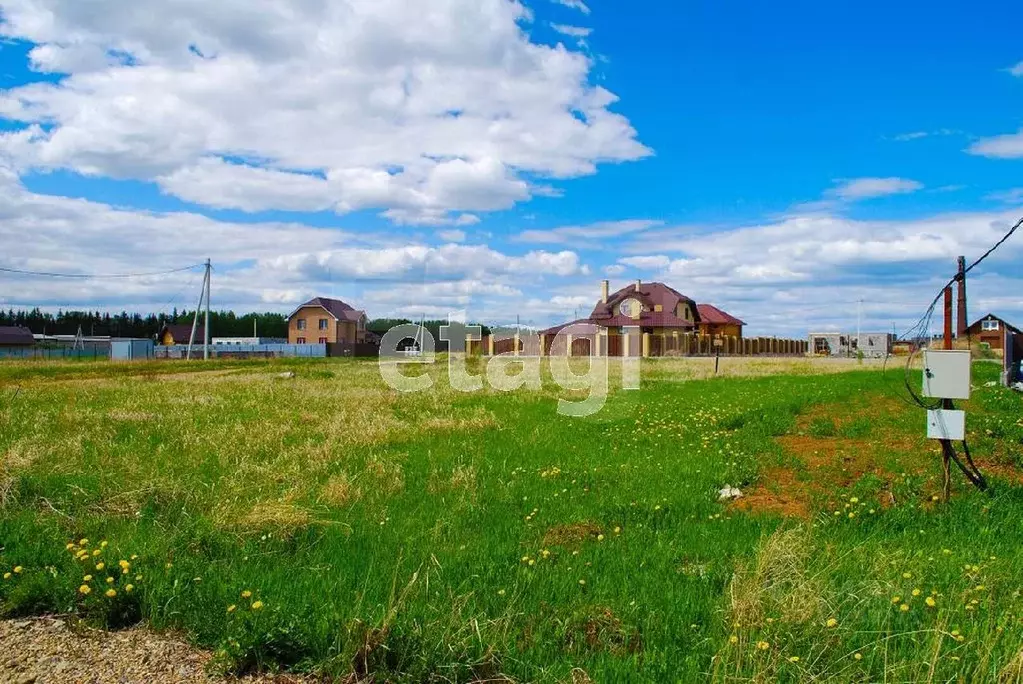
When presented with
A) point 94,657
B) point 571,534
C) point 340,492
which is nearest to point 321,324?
point 340,492

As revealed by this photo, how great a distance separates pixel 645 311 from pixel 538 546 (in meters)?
56.7

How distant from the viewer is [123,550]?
240 inches

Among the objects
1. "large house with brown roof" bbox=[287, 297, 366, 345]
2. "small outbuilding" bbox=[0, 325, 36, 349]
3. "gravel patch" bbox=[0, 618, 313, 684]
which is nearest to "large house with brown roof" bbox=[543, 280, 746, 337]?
"large house with brown roof" bbox=[287, 297, 366, 345]

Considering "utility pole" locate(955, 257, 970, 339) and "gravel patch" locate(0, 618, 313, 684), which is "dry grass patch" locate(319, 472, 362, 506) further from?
"utility pole" locate(955, 257, 970, 339)

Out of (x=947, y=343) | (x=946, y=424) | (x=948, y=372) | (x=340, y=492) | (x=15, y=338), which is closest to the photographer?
(x=948, y=372)

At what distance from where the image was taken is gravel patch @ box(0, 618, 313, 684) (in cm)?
416

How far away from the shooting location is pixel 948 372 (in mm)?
7484

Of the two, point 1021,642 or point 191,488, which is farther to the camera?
point 191,488

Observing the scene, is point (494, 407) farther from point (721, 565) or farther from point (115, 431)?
point (721, 565)

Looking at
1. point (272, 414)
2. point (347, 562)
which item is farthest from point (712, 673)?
point (272, 414)

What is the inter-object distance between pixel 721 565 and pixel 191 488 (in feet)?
19.7

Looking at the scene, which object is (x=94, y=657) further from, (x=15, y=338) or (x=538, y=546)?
(x=15, y=338)

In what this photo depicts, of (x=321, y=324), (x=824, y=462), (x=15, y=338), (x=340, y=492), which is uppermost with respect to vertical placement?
(x=321, y=324)

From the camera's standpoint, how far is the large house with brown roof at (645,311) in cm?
6034
